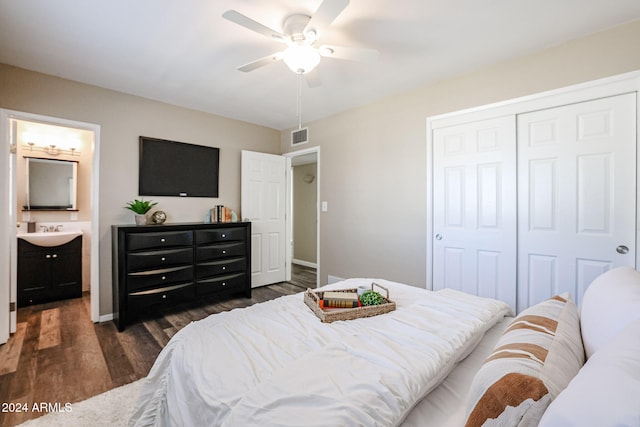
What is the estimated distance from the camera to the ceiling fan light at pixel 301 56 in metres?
1.91

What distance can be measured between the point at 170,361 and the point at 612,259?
2972 mm

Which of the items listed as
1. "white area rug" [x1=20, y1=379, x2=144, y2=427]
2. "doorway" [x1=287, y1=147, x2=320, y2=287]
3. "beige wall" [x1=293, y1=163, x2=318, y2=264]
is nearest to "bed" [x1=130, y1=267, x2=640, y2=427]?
"white area rug" [x1=20, y1=379, x2=144, y2=427]

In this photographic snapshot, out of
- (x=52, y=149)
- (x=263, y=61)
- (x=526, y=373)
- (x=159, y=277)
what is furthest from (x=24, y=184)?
(x=526, y=373)

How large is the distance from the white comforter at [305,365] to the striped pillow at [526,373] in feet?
0.73

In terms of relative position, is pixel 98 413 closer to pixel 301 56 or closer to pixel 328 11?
pixel 301 56

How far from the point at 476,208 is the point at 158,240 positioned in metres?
3.27

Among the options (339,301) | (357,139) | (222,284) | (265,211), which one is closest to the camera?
(339,301)

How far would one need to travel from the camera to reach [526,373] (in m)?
0.70

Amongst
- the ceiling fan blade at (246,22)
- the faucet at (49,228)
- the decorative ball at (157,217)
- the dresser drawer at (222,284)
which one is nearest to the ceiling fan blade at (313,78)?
the ceiling fan blade at (246,22)

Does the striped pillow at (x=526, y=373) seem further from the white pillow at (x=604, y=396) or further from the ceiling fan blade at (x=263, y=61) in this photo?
the ceiling fan blade at (x=263, y=61)

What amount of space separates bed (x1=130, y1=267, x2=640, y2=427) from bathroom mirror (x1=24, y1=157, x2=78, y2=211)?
377cm

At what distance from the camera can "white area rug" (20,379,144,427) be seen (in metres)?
1.56

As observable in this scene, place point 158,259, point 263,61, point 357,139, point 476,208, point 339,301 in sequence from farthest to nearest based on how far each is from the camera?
point 357,139
point 158,259
point 476,208
point 263,61
point 339,301

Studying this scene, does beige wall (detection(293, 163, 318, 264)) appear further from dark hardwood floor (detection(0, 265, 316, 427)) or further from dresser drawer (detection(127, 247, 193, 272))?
dresser drawer (detection(127, 247, 193, 272))
